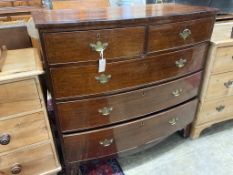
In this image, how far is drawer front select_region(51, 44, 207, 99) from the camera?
0.94 metres

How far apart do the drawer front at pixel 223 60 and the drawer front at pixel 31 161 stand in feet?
3.63

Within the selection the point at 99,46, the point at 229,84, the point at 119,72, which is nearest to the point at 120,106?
the point at 119,72

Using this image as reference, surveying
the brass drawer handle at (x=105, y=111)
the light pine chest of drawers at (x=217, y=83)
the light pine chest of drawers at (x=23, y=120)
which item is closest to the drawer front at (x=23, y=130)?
the light pine chest of drawers at (x=23, y=120)

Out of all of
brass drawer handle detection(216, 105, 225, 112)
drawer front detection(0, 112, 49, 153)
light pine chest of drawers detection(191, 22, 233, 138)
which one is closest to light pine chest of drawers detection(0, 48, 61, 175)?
drawer front detection(0, 112, 49, 153)

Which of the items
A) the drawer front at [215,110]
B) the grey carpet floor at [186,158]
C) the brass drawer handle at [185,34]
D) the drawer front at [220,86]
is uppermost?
the brass drawer handle at [185,34]

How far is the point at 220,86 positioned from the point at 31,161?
126 cm

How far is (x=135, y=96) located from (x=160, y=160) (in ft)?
1.94

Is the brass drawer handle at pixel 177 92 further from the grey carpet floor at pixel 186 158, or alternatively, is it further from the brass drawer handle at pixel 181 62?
the grey carpet floor at pixel 186 158

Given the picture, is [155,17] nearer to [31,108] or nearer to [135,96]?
[135,96]

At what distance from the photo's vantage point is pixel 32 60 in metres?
0.97

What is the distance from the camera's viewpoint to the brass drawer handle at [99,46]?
899 mm

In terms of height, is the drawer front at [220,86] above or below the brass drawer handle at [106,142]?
above

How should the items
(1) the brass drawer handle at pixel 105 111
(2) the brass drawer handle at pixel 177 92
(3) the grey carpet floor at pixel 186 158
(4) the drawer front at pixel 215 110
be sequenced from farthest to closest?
1. (4) the drawer front at pixel 215 110
2. (3) the grey carpet floor at pixel 186 158
3. (2) the brass drawer handle at pixel 177 92
4. (1) the brass drawer handle at pixel 105 111

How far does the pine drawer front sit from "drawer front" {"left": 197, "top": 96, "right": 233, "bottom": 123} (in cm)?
111
